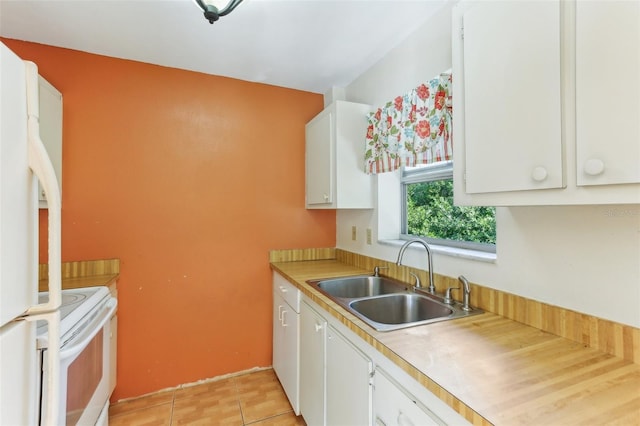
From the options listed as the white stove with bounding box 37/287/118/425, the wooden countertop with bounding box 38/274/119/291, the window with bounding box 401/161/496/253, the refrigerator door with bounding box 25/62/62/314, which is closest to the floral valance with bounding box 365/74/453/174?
the window with bounding box 401/161/496/253

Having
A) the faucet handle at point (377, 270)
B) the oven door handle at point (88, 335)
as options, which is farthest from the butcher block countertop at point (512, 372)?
the oven door handle at point (88, 335)

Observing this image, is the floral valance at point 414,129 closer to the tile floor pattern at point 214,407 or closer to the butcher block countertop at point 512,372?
the butcher block countertop at point 512,372

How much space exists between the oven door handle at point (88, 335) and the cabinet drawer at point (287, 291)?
3.32 feet

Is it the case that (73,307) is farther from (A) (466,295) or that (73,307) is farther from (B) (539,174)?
(B) (539,174)

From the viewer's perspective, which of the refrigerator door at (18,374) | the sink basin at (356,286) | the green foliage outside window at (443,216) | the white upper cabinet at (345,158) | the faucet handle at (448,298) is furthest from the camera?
the white upper cabinet at (345,158)

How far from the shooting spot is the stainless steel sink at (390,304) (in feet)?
4.25

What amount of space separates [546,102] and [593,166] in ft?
0.74

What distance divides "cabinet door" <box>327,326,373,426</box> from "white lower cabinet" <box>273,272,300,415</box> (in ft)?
1.47

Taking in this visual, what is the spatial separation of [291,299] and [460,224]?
115 centimetres

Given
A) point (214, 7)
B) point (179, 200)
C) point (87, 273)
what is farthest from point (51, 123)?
point (214, 7)

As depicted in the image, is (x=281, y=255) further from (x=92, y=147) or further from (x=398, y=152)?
(x=92, y=147)

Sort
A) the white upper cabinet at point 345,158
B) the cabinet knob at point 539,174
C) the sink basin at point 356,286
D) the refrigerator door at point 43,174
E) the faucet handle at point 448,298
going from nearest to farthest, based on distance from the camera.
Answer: the refrigerator door at point 43,174
the cabinet knob at point 539,174
the faucet handle at point 448,298
the sink basin at point 356,286
the white upper cabinet at point 345,158

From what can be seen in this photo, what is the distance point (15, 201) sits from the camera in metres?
0.65

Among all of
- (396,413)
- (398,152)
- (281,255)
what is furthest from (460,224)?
(281,255)
